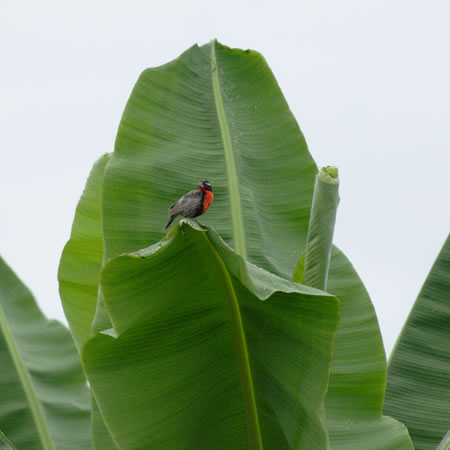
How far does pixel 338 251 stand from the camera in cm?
225

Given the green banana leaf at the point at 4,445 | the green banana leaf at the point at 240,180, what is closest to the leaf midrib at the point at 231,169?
the green banana leaf at the point at 240,180

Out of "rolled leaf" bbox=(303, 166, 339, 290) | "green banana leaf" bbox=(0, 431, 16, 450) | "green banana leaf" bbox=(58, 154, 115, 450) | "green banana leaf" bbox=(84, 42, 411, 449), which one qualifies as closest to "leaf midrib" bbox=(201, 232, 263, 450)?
"rolled leaf" bbox=(303, 166, 339, 290)

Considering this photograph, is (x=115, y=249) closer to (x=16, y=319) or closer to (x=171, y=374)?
(x=171, y=374)

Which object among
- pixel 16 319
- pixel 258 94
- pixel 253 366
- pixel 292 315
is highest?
pixel 258 94

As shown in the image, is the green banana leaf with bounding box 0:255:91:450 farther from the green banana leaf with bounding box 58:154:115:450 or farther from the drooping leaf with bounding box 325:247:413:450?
the drooping leaf with bounding box 325:247:413:450

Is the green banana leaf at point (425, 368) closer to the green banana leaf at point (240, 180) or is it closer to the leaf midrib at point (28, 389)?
the green banana leaf at point (240, 180)

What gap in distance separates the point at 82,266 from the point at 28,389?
452 mm

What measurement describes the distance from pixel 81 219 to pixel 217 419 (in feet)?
3.09

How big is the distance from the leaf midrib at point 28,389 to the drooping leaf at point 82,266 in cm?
23

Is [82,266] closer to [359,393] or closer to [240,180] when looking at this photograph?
[240,180]

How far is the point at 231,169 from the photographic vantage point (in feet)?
7.13

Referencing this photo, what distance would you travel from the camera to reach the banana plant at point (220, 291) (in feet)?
4.62

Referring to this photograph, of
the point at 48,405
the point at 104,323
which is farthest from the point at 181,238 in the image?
the point at 48,405

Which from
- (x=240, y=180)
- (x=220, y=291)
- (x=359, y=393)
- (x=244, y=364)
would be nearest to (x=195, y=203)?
(x=220, y=291)
